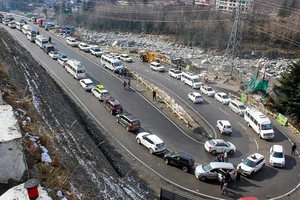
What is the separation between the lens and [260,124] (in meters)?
25.1

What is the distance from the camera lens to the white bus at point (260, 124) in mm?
24719

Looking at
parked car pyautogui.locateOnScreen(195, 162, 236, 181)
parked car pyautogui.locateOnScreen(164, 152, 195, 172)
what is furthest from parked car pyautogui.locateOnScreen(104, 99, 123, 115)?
parked car pyautogui.locateOnScreen(195, 162, 236, 181)

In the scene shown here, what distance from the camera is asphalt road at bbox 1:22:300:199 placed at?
18703 millimetres

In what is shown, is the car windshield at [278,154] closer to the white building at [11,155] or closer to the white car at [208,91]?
the white car at [208,91]

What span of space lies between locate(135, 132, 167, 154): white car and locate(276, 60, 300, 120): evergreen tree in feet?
55.3

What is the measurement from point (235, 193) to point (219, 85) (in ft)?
80.5

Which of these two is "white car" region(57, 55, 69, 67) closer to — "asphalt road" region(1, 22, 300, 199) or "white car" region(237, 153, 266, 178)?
"asphalt road" region(1, 22, 300, 199)

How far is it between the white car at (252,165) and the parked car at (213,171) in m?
1.06

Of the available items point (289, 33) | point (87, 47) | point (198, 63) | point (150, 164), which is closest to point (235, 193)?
point (150, 164)

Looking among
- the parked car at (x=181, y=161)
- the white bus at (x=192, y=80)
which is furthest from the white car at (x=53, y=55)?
the parked car at (x=181, y=161)

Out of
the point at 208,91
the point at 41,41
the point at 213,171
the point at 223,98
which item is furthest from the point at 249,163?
the point at 41,41

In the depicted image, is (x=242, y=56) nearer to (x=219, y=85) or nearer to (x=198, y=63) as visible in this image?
(x=198, y=63)

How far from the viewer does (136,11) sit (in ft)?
371

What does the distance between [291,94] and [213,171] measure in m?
18.2
